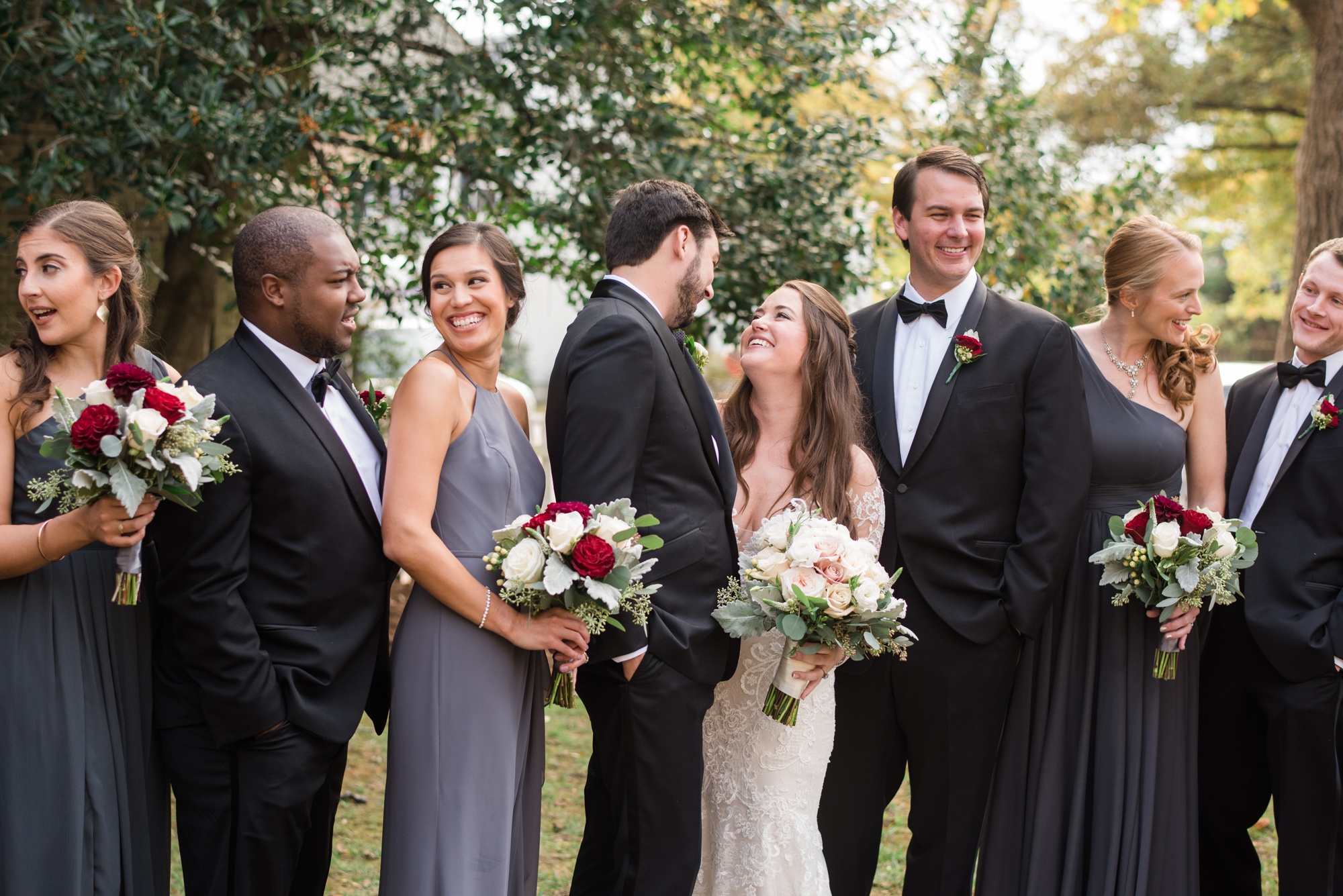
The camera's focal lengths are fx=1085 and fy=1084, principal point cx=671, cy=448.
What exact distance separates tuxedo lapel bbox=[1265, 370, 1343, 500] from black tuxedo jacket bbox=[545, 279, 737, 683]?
7.69 feet

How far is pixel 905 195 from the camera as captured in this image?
14.4 ft

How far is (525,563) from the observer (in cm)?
→ 311

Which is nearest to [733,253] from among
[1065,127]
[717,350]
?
[1065,127]

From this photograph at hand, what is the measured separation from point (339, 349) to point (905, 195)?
2.32 m

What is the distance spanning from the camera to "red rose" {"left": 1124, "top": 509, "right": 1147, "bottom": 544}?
3984 millimetres

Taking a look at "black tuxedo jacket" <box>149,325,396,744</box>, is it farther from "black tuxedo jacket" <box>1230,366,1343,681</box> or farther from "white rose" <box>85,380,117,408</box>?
"black tuxedo jacket" <box>1230,366,1343,681</box>

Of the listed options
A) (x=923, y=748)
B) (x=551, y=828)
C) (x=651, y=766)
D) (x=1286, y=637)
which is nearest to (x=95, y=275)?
(x=651, y=766)

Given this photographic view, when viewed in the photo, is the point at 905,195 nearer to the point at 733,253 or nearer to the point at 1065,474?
the point at 1065,474

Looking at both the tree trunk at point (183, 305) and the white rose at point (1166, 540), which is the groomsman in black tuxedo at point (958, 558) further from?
the tree trunk at point (183, 305)

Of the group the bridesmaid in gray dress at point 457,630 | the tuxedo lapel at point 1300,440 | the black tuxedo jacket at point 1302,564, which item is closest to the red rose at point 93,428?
the bridesmaid in gray dress at point 457,630

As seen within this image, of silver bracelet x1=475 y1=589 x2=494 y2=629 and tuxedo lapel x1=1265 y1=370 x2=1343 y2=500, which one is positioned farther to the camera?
tuxedo lapel x1=1265 y1=370 x2=1343 y2=500

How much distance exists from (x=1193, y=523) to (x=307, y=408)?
306 centimetres

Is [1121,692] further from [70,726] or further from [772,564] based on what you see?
[70,726]

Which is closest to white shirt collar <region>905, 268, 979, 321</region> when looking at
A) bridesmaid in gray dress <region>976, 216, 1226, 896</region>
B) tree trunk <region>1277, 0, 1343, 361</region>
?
bridesmaid in gray dress <region>976, 216, 1226, 896</region>
